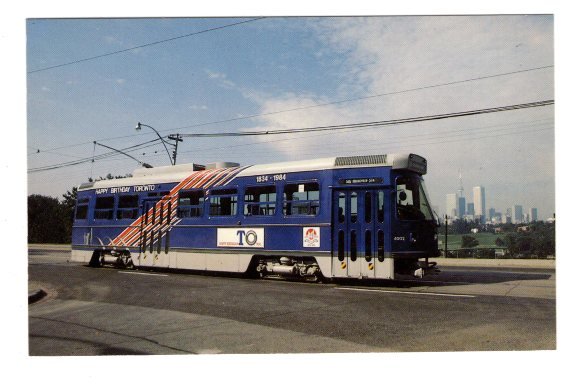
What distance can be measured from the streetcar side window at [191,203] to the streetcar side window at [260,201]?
2.06 m

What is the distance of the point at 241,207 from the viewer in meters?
14.6

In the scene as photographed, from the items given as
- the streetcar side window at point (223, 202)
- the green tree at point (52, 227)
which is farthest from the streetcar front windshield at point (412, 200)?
the green tree at point (52, 227)

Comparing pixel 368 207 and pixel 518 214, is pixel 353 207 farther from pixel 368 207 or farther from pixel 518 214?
pixel 518 214

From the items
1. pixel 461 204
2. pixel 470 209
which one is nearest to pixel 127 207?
pixel 461 204

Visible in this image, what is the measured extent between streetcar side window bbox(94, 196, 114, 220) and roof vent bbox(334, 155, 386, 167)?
10287 millimetres

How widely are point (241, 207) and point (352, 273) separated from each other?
429cm

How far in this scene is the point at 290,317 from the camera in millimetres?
8594

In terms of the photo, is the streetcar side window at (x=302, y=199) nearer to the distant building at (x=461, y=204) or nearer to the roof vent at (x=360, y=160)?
the roof vent at (x=360, y=160)

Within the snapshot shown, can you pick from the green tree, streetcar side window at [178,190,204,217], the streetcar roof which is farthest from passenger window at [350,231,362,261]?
the green tree

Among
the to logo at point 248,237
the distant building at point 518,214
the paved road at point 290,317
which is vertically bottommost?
the paved road at point 290,317

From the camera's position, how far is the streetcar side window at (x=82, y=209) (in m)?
19.6

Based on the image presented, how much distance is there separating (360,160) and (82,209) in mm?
13106

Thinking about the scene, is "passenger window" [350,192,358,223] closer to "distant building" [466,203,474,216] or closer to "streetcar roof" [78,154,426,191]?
"streetcar roof" [78,154,426,191]
